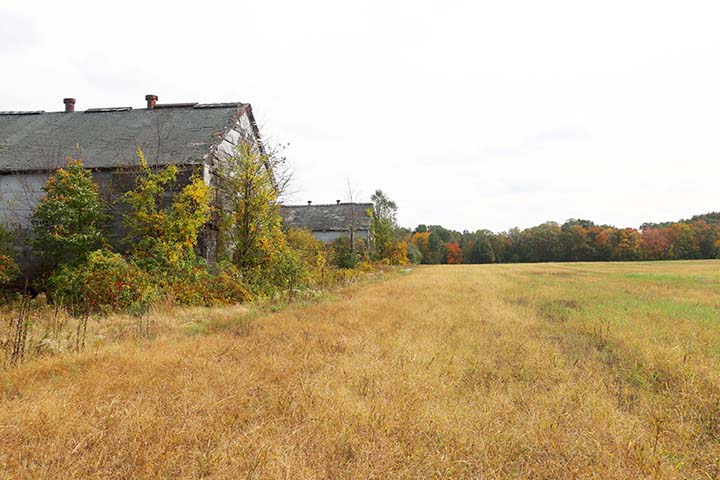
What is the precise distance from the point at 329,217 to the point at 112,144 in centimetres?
2610

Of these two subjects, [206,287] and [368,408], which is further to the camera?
[206,287]

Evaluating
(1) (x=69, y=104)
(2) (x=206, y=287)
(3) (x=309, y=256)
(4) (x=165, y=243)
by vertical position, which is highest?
(1) (x=69, y=104)

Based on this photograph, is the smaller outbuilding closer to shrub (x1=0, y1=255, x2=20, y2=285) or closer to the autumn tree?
shrub (x1=0, y1=255, x2=20, y2=285)

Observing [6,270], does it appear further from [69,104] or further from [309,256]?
[69,104]

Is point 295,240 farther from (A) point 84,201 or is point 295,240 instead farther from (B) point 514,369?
(B) point 514,369

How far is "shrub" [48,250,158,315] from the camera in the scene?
10.1 metres

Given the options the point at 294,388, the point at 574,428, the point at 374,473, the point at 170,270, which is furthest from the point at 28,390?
the point at 170,270

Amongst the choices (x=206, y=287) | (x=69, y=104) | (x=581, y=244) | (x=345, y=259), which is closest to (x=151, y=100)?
(x=69, y=104)

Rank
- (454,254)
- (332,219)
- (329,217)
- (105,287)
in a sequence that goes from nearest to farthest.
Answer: (105,287) < (332,219) < (329,217) < (454,254)

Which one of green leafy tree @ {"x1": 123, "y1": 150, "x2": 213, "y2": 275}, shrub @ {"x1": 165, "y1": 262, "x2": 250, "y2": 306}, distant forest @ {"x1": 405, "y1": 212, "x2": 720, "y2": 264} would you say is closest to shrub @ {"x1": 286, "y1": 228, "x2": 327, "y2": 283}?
shrub @ {"x1": 165, "y1": 262, "x2": 250, "y2": 306}

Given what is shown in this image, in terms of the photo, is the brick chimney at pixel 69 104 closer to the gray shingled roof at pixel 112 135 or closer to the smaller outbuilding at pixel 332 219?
the gray shingled roof at pixel 112 135

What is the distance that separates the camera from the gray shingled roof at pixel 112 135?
1564cm

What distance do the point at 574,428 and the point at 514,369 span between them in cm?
185

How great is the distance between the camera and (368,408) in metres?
4.18
